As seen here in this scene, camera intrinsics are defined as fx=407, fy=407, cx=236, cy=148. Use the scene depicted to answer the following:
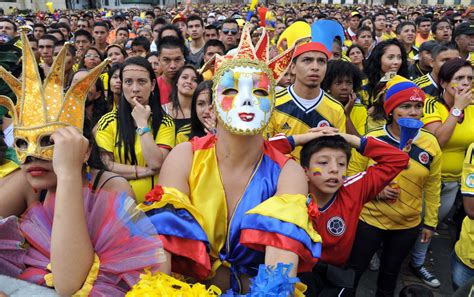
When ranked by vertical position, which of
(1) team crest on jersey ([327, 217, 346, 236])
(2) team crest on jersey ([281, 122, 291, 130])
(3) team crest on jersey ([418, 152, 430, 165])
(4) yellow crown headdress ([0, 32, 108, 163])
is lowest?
(1) team crest on jersey ([327, 217, 346, 236])

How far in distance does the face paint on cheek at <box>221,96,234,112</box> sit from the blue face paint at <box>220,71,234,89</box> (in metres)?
0.06

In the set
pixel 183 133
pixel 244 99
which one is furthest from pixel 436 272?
pixel 244 99

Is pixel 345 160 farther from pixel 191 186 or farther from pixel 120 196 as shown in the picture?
pixel 120 196

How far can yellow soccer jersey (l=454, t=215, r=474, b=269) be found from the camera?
264 cm

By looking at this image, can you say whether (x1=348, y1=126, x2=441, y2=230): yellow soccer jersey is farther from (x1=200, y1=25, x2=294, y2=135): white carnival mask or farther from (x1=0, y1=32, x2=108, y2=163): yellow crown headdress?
(x1=0, y1=32, x2=108, y2=163): yellow crown headdress

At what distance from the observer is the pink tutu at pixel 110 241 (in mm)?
1573

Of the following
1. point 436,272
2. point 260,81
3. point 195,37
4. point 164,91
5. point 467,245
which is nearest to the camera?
point 260,81

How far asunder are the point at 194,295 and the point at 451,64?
360 cm

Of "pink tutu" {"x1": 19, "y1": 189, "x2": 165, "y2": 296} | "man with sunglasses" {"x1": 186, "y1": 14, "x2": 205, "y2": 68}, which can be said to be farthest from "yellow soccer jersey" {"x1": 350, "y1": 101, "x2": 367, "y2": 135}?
"man with sunglasses" {"x1": 186, "y1": 14, "x2": 205, "y2": 68}

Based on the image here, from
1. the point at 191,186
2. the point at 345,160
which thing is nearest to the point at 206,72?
the point at 345,160

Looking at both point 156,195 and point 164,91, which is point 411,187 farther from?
point 164,91

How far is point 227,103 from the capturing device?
2.00 metres

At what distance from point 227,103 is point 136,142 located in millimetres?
1459

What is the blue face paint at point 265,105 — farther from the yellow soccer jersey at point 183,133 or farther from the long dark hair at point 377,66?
the long dark hair at point 377,66
